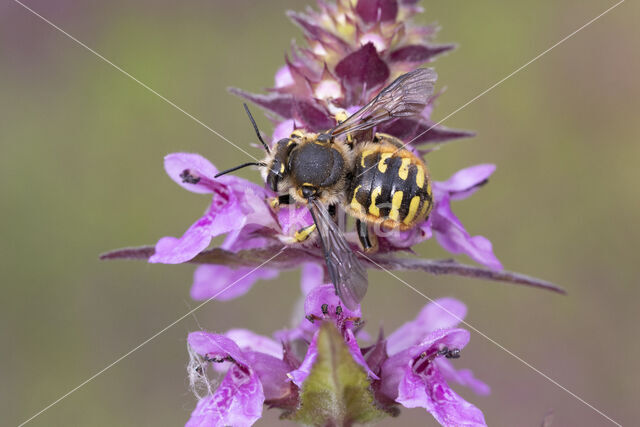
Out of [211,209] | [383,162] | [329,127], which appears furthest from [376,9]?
[211,209]

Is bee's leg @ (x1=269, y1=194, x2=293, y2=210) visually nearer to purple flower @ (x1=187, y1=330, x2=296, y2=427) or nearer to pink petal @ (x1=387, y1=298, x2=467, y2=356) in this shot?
purple flower @ (x1=187, y1=330, x2=296, y2=427)

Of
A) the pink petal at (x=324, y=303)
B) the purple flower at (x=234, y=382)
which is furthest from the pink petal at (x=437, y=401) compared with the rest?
Result: the purple flower at (x=234, y=382)

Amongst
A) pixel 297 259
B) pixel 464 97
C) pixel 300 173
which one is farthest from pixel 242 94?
pixel 464 97

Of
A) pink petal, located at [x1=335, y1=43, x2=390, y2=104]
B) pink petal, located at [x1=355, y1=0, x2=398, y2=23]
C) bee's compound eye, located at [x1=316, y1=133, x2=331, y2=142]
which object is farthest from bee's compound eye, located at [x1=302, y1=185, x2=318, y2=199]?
pink petal, located at [x1=355, y1=0, x2=398, y2=23]

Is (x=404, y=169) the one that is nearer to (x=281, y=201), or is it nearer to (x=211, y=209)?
(x=281, y=201)

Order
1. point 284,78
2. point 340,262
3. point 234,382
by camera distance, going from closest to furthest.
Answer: point 340,262 < point 234,382 < point 284,78

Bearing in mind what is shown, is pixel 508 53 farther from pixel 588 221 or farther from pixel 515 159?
pixel 588 221
